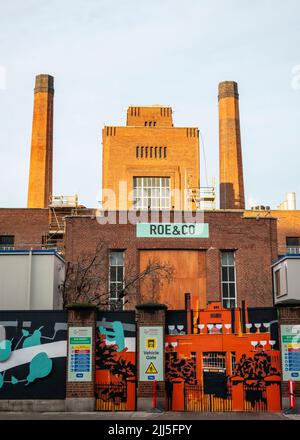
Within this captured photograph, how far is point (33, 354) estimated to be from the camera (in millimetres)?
21797

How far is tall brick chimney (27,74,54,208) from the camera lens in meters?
58.2

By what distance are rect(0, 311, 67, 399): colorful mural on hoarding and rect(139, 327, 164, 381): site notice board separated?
2461 millimetres

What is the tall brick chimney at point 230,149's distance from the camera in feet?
196

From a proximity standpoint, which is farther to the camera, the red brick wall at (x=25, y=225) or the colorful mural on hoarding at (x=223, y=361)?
the red brick wall at (x=25, y=225)

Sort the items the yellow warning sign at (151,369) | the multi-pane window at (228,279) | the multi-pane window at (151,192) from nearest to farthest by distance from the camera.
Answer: the yellow warning sign at (151,369) → the multi-pane window at (228,279) → the multi-pane window at (151,192)

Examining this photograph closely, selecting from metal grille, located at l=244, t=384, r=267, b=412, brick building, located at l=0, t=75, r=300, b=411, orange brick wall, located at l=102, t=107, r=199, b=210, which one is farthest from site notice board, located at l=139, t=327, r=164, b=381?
orange brick wall, located at l=102, t=107, r=199, b=210

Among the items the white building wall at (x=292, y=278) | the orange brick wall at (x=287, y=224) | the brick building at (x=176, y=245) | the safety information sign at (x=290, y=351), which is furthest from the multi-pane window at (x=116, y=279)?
the orange brick wall at (x=287, y=224)

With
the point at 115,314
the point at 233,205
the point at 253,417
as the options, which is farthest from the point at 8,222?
the point at 253,417

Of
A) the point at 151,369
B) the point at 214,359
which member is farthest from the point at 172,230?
the point at 151,369

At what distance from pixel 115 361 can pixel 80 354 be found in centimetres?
115

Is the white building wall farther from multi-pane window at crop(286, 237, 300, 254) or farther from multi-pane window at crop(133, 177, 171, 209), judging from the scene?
multi-pane window at crop(286, 237, 300, 254)

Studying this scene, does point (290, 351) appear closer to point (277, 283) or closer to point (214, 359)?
point (214, 359)

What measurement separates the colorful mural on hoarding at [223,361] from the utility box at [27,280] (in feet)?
27.9

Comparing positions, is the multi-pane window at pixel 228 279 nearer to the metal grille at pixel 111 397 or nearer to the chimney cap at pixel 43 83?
the metal grille at pixel 111 397
